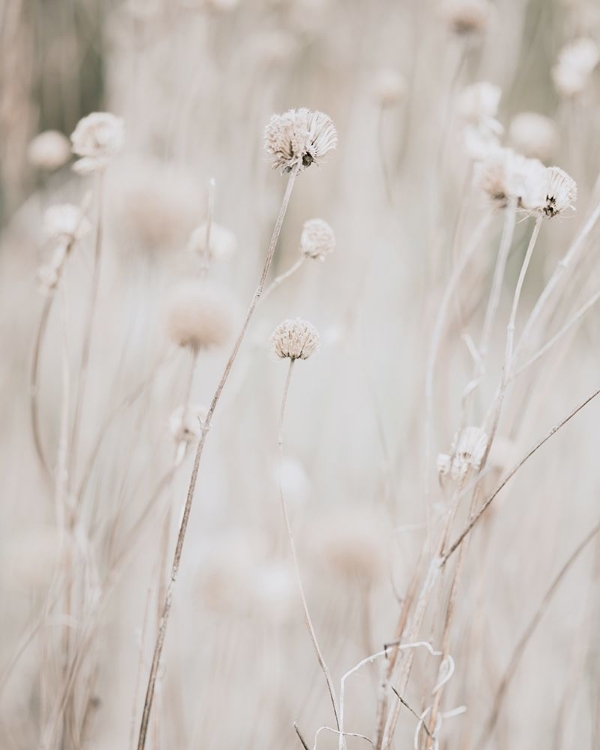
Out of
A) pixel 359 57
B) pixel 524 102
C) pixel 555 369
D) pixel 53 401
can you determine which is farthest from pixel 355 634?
pixel 524 102

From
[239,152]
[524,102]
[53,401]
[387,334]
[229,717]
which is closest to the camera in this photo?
[229,717]

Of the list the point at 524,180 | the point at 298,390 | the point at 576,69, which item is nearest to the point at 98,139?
the point at 524,180

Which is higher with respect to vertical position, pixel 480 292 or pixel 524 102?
pixel 524 102

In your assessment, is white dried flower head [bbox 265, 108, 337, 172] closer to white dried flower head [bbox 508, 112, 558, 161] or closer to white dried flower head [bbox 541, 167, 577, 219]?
white dried flower head [bbox 541, 167, 577, 219]

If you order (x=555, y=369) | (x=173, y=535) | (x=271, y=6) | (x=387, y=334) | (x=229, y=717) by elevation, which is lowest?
(x=229, y=717)

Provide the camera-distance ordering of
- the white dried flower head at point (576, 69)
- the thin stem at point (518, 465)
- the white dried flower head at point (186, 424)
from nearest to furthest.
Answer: the thin stem at point (518, 465) < the white dried flower head at point (186, 424) < the white dried flower head at point (576, 69)

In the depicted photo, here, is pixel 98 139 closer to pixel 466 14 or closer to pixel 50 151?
pixel 50 151

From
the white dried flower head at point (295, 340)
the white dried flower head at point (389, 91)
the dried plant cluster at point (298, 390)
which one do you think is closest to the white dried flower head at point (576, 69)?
the dried plant cluster at point (298, 390)

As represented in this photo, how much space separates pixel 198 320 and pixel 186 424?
0.07 m

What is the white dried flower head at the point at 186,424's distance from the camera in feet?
1.31

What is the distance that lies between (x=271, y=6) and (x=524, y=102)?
2.39 ft

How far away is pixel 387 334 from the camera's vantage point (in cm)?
127

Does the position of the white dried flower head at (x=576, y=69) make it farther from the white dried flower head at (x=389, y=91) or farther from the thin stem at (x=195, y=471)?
the thin stem at (x=195, y=471)

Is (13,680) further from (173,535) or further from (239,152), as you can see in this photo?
(239,152)
